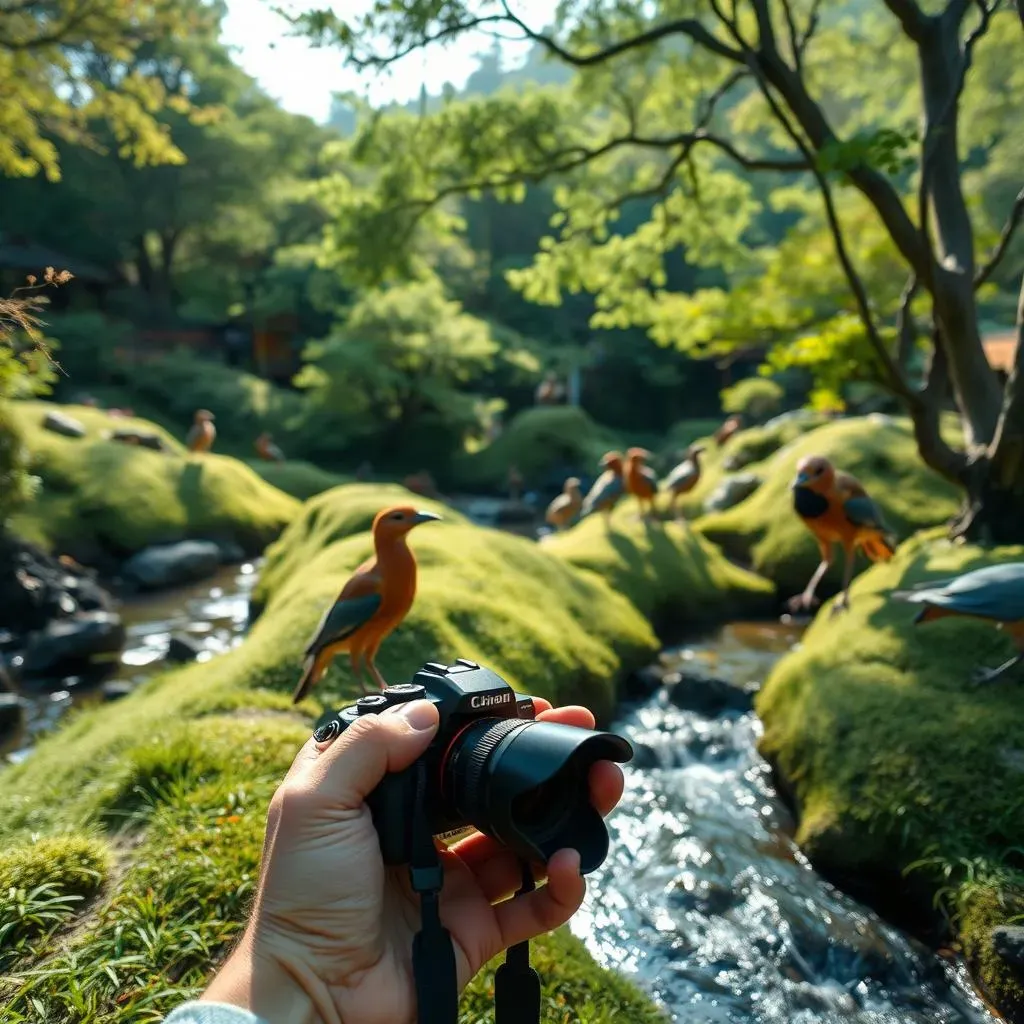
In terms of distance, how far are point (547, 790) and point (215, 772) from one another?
2126 millimetres

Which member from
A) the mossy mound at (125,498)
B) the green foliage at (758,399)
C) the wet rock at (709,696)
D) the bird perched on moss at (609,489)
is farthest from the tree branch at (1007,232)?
the green foliage at (758,399)

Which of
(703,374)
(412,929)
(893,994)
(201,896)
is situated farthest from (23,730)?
(703,374)

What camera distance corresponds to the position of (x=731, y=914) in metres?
3.60

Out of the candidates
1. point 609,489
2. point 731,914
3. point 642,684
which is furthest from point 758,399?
point 731,914

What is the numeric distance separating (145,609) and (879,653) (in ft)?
28.1

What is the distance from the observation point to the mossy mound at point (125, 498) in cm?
1155

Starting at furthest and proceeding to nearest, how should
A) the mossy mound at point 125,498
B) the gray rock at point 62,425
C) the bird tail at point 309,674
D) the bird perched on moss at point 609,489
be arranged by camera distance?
1. the gray rock at point 62,425
2. the mossy mound at point 125,498
3. the bird perched on moss at point 609,489
4. the bird tail at point 309,674

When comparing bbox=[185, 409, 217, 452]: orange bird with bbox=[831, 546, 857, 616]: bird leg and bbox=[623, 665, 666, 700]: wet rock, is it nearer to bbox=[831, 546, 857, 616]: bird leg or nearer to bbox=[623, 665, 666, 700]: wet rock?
bbox=[623, 665, 666, 700]: wet rock

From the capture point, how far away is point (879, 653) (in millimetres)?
4887

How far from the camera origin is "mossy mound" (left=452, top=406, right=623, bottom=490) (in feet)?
72.9

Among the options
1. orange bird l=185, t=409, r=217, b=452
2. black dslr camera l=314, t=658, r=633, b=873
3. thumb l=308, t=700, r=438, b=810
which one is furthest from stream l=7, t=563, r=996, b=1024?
orange bird l=185, t=409, r=217, b=452

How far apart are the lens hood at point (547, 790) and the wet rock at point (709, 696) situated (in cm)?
452

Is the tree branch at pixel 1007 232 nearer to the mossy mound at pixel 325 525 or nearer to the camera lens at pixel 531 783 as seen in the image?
the mossy mound at pixel 325 525

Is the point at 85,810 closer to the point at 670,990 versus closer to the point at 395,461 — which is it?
the point at 670,990
